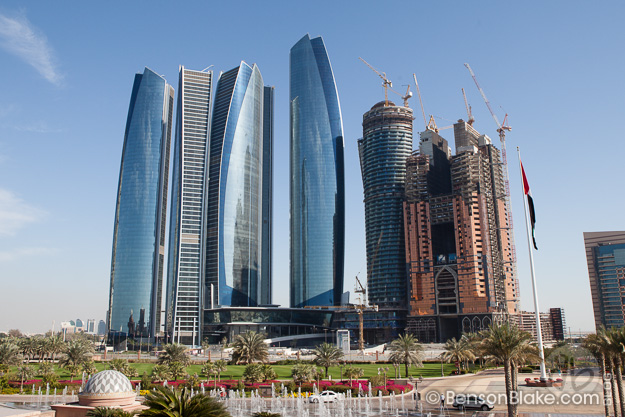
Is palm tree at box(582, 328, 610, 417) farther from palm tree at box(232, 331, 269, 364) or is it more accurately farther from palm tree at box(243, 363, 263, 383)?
palm tree at box(232, 331, 269, 364)

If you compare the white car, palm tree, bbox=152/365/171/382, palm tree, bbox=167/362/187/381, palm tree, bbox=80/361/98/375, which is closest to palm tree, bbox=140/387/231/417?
the white car

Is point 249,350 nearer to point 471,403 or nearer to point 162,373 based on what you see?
point 162,373

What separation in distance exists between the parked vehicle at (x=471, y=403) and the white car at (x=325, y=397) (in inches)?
491

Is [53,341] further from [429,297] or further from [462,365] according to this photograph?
[429,297]

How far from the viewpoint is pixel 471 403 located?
44.8 meters

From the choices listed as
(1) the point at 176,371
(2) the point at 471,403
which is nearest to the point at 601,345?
(2) the point at 471,403

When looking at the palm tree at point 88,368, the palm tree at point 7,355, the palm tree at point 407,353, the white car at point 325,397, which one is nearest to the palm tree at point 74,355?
the palm tree at point 88,368

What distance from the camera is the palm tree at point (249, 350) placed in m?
81.0

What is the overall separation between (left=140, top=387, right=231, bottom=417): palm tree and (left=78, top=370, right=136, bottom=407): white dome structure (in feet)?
47.5

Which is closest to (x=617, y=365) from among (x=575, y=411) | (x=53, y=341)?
(x=575, y=411)

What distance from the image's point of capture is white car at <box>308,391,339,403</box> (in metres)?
50.8

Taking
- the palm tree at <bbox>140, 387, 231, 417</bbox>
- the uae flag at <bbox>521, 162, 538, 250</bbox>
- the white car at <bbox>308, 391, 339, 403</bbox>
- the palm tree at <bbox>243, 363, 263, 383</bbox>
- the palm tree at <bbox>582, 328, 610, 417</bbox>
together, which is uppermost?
the uae flag at <bbox>521, 162, 538, 250</bbox>

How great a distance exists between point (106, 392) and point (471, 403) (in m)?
30.7

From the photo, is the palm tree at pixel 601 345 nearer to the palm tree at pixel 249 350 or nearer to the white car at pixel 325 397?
the white car at pixel 325 397
